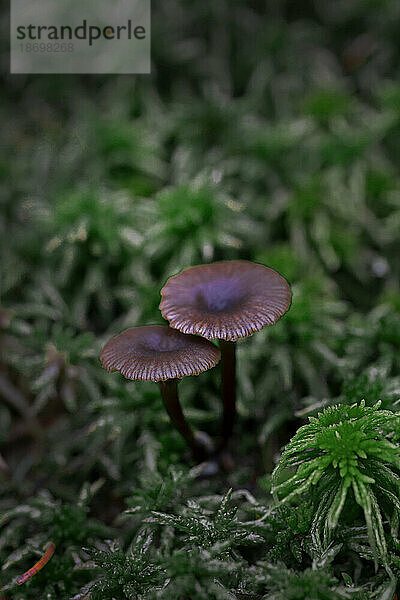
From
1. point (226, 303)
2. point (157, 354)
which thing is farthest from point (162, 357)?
point (226, 303)

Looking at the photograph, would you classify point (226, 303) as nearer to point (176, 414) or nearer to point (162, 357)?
point (162, 357)

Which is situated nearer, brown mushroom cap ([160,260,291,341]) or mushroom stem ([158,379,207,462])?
brown mushroom cap ([160,260,291,341])

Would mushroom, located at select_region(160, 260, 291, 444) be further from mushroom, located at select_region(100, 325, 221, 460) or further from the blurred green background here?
the blurred green background

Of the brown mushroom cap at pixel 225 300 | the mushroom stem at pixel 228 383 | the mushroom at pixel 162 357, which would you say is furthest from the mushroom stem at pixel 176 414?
the brown mushroom cap at pixel 225 300

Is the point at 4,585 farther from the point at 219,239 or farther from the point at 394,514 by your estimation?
the point at 219,239

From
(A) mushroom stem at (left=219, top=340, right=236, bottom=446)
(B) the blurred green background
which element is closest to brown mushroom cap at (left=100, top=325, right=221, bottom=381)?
(A) mushroom stem at (left=219, top=340, right=236, bottom=446)

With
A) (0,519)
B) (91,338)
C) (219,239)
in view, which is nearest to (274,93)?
(219,239)

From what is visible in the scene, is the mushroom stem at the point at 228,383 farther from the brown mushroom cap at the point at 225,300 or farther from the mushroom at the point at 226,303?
the brown mushroom cap at the point at 225,300
